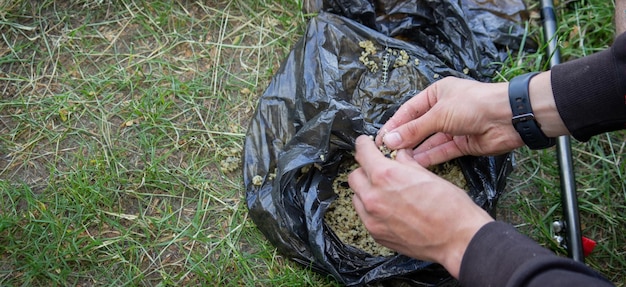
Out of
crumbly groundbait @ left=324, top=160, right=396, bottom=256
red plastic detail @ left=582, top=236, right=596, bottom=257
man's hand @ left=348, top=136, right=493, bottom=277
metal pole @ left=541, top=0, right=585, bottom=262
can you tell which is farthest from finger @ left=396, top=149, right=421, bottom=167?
red plastic detail @ left=582, top=236, right=596, bottom=257

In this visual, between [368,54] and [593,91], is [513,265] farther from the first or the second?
[368,54]

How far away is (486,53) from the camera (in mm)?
2207

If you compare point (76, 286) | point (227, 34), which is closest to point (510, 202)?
point (227, 34)

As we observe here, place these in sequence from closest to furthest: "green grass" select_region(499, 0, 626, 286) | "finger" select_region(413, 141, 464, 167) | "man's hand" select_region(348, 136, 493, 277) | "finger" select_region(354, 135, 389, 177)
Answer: "man's hand" select_region(348, 136, 493, 277) < "finger" select_region(354, 135, 389, 177) < "finger" select_region(413, 141, 464, 167) < "green grass" select_region(499, 0, 626, 286)

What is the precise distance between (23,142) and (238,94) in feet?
2.84

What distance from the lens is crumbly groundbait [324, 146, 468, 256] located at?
6.19 feet

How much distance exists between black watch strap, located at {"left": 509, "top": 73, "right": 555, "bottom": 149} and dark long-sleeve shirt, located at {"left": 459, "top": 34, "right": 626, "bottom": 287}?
8 cm

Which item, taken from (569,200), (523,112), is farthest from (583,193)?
(523,112)

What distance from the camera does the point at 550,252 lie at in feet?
3.90

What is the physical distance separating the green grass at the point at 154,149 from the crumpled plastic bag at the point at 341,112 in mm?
140

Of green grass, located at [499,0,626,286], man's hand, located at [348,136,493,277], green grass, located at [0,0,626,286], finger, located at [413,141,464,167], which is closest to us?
man's hand, located at [348,136,493,277]

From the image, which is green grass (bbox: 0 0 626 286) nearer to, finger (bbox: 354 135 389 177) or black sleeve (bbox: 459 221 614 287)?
finger (bbox: 354 135 389 177)

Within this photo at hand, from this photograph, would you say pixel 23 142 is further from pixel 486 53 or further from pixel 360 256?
pixel 486 53

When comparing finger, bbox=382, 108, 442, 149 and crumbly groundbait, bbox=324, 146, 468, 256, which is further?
crumbly groundbait, bbox=324, 146, 468, 256
